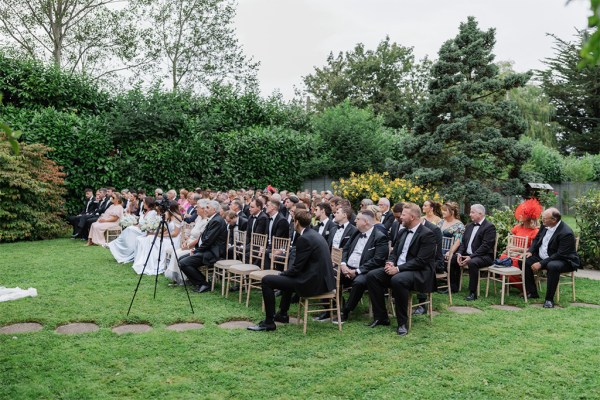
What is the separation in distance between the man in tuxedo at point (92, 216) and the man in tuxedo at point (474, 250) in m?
11.0

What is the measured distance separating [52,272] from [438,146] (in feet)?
35.5

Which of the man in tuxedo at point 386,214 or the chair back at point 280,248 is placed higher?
the man in tuxedo at point 386,214

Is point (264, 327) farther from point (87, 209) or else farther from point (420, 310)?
point (87, 209)

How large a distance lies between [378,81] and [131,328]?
3354 cm

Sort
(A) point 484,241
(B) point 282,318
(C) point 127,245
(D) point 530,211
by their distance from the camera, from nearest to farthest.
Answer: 1. (B) point 282,318
2. (A) point 484,241
3. (D) point 530,211
4. (C) point 127,245

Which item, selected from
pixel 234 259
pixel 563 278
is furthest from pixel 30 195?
pixel 563 278

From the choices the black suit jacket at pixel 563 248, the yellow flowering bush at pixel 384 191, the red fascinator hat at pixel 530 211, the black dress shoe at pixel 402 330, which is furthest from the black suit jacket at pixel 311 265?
the yellow flowering bush at pixel 384 191

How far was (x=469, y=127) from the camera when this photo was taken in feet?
49.5

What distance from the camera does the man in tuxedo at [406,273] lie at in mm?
6469

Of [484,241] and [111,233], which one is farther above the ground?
[484,241]

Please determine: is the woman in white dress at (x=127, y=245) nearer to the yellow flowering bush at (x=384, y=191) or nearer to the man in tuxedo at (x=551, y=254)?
the yellow flowering bush at (x=384, y=191)

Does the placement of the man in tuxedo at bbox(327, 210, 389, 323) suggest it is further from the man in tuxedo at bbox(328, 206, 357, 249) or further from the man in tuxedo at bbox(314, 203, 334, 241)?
the man in tuxedo at bbox(314, 203, 334, 241)

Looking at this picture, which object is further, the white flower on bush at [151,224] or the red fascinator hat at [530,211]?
the white flower on bush at [151,224]

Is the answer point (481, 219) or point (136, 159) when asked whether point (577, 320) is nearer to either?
point (481, 219)
